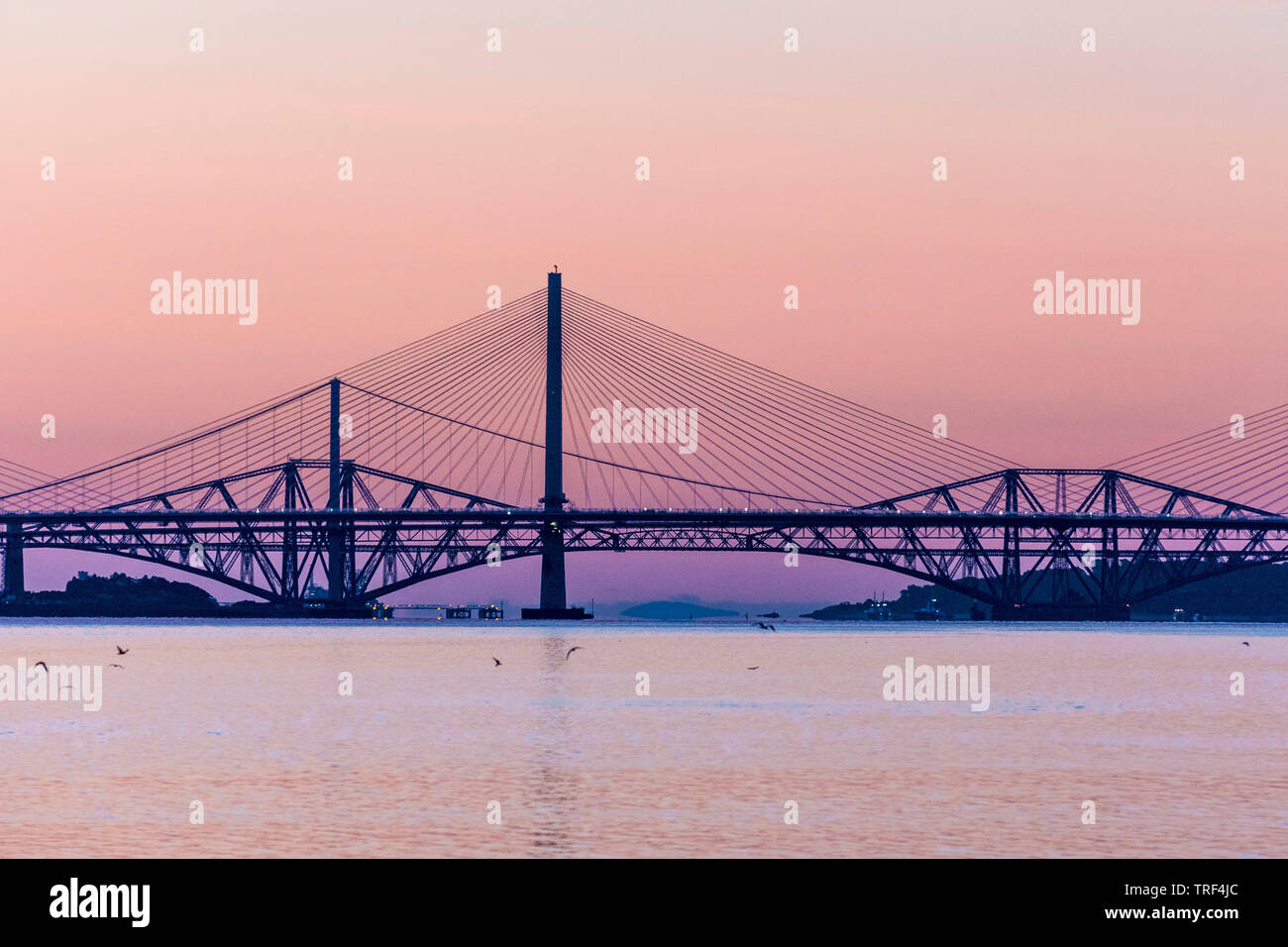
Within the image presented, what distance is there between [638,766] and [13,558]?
107651 millimetres

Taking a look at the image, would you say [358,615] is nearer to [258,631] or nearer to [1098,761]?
[258,631]

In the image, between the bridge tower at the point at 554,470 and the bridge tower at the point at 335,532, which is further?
the bridge tower at the point at 335,532

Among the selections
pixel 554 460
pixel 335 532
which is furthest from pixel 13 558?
pixel 554 460

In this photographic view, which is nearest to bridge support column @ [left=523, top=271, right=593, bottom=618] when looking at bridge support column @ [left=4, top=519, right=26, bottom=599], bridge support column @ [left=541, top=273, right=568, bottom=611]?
bridge support column @ [left=541, top=273, right=568, bottom=611]

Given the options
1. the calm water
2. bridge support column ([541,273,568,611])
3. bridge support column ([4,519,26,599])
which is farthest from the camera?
bridge support column ([4,519,26,599])

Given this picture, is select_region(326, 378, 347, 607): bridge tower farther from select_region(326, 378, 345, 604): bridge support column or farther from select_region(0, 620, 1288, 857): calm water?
select_region(0, 620, 1288, 857): calm water

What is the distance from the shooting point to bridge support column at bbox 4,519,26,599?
126938mm

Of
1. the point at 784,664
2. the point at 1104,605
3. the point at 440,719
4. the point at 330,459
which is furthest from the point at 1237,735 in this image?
the point at 1104,605

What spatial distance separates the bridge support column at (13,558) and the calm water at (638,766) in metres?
62.9

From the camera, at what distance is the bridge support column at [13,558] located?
127 m

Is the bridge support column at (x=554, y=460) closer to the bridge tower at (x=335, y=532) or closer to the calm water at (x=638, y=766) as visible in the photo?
the bridge tower at (x=335, y=532)

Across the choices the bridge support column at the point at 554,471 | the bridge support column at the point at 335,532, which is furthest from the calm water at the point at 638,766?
the bridge support column at the point at 335,532

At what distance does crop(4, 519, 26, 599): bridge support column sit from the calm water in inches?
2476
